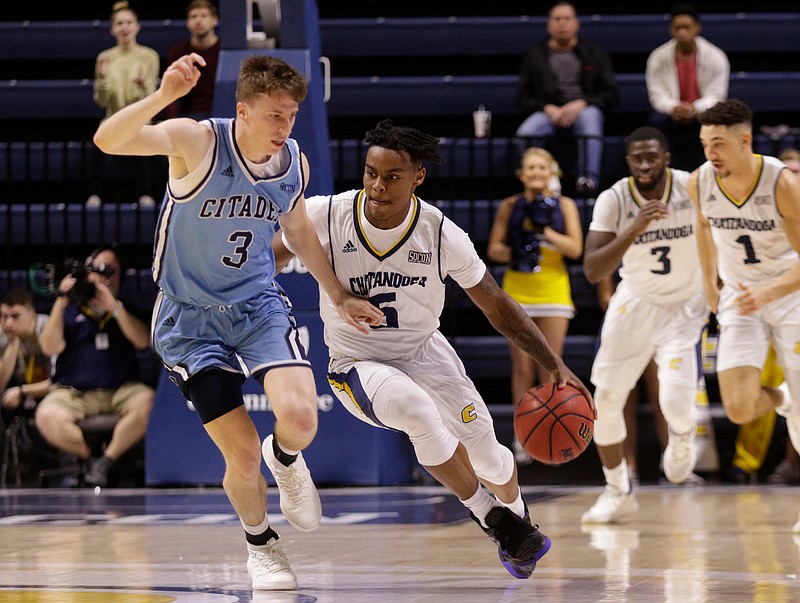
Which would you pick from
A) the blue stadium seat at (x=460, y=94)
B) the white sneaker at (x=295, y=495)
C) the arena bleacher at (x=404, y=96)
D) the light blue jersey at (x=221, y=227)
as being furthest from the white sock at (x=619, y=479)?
the blue stadium seat at (x=460, y=94)

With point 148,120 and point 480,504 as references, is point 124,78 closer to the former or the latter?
point 148,120

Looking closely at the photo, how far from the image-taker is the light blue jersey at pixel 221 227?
473cm

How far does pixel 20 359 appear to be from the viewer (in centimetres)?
943

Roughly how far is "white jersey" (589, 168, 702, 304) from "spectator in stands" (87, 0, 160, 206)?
510cm

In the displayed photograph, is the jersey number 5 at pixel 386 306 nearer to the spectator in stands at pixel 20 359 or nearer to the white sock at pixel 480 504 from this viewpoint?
the white sock at pixel 480 504

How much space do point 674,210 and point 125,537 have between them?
3461 millimetres

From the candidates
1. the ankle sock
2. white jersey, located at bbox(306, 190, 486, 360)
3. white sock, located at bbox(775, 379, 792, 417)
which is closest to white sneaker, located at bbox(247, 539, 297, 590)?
the ankle sock

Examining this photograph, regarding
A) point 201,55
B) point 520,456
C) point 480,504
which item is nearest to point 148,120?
point 480,504

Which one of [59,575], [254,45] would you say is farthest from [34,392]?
[59,575]

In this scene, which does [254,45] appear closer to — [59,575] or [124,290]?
[124,290]

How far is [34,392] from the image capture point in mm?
9289

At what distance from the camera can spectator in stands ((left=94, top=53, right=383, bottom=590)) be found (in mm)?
4660

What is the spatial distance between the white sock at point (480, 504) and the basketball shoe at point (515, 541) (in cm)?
2

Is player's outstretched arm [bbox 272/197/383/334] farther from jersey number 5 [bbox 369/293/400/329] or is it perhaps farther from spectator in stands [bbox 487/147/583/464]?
spectator in stands [bbox 487/147/583/464]
